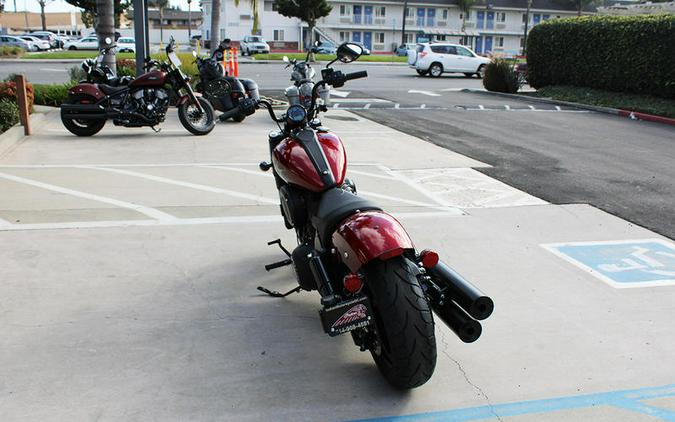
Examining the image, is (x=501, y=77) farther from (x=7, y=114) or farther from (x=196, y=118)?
(x=7, y=114)

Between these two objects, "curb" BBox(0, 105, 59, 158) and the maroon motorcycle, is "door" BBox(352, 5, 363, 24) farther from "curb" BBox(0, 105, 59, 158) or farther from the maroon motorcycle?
the maroon motorcycle

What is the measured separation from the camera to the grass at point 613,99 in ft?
53.3

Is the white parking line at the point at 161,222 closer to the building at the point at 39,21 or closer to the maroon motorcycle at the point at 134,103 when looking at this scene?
the maroon motorcycle at the point at 134,103

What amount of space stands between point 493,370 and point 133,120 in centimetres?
878

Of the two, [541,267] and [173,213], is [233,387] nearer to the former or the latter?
[541,267]

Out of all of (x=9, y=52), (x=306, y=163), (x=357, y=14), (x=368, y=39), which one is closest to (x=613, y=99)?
(x=306, y=163)

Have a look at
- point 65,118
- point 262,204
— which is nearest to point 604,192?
point 262,204

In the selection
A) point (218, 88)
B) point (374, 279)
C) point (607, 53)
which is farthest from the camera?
point (607, 53)

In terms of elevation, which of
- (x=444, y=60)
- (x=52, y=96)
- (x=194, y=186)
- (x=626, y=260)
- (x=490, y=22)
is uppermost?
(x=490, y=22)

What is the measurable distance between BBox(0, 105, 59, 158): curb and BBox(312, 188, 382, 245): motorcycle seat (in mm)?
6944

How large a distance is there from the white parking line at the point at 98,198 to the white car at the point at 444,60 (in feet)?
81.6

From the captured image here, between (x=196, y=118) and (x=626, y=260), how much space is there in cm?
780

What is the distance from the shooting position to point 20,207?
251 inches

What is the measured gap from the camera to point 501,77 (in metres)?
21.8
